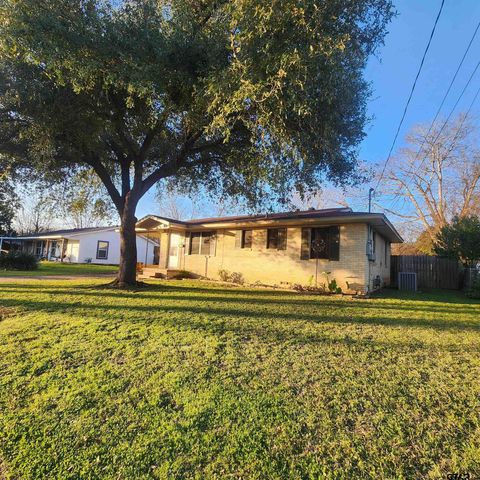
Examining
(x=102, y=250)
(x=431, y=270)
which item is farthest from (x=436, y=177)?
(x=102, y=250)

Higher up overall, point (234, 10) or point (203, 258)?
point (234, 10)

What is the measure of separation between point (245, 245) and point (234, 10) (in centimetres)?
960

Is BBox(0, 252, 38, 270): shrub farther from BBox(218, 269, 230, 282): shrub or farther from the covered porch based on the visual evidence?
BBox(218, 269, 230, 282): shrub

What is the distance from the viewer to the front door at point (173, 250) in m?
18.0

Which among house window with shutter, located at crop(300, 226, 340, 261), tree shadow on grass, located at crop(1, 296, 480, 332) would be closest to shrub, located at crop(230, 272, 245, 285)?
house window with shutter, located at crop(300, 226, 340, 261)

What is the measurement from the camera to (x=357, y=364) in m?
4.41

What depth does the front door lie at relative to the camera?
1798cm

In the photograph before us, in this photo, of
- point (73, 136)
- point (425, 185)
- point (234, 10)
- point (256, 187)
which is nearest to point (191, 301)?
point (256, 187)

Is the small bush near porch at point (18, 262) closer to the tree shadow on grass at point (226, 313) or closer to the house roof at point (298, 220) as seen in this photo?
the house roof at point (298, 220)

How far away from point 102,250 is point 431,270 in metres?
26.6

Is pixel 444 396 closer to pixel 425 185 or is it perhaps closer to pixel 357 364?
pixel 357 364

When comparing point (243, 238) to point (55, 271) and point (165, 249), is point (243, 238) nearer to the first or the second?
point (165, 249)

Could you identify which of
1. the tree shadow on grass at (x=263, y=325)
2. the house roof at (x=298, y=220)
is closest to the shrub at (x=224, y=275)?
the house roof at (x=298, y=220)

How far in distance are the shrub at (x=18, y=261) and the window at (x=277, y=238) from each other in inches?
549
